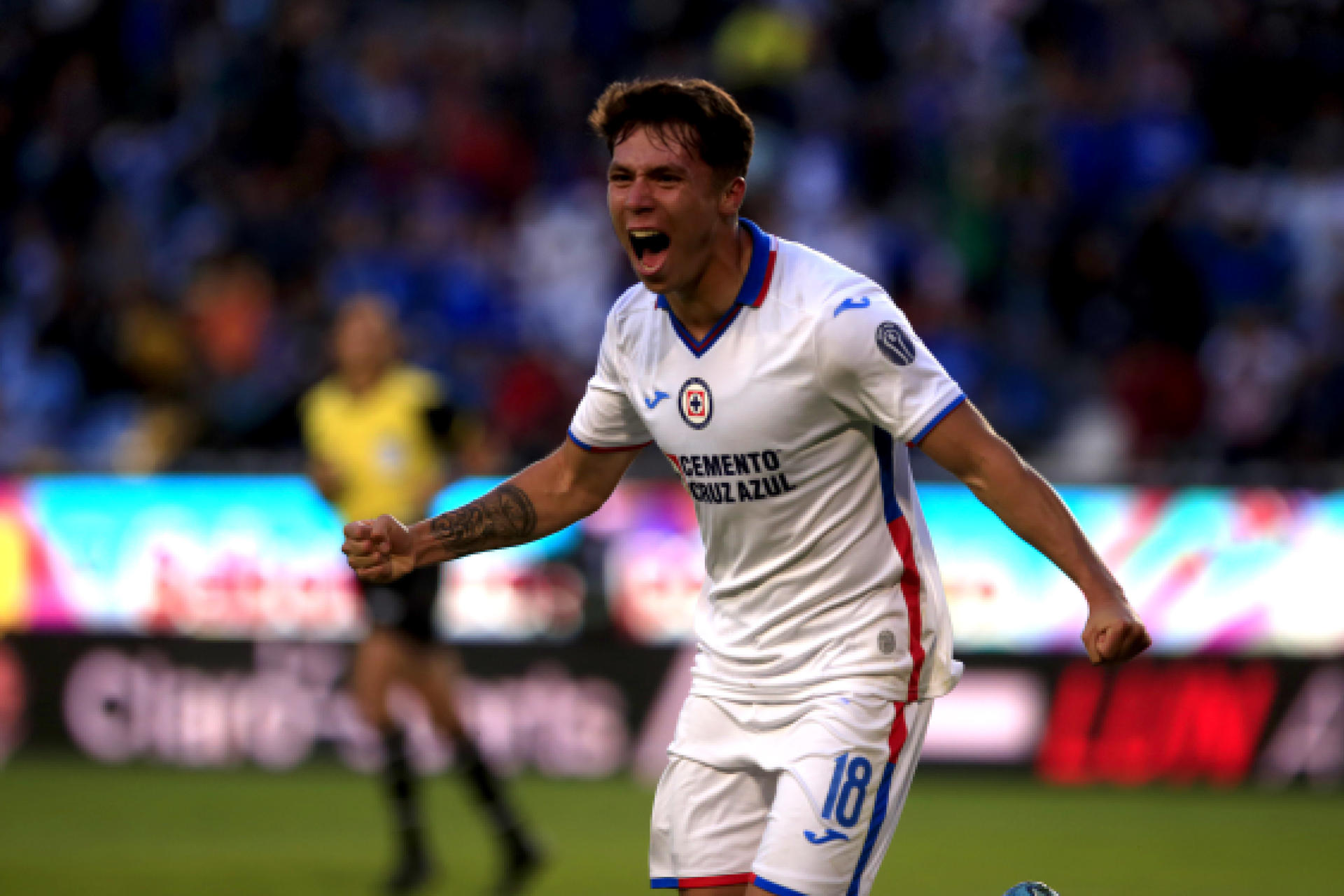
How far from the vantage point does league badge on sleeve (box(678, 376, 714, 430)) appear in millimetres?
4527

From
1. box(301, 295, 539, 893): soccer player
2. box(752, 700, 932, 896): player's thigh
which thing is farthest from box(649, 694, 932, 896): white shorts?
box(301, 295, 539, 893): soccer player

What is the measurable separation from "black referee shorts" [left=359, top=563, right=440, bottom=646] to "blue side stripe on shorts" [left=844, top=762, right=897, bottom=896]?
4.88 m

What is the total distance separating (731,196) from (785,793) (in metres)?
1.43

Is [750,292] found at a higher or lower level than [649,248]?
lower

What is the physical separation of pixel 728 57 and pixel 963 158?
2322mm

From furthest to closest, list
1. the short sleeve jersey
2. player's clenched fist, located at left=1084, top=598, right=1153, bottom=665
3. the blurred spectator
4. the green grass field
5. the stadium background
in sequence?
the blurred spectator → the stadium background → the short sleeve jersey → the green grass field → player's clenched fist, located at left=1084, top=598, right=1153, bottom=665

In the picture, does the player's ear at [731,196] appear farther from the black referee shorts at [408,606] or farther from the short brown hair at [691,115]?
the black referee shorts at [408,606]

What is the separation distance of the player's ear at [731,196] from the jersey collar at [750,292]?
0.08 metres

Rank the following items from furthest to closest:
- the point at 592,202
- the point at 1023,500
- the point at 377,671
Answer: the point at 592,202 → the point at 377,671 → the point at 1023,500

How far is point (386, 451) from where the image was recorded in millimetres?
9656

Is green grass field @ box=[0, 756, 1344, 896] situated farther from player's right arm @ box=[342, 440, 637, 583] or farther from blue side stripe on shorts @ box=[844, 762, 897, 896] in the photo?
blue side stripe on shorts @ box=[844, 762, 897, 896]

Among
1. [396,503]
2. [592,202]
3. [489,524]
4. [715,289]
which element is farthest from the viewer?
[592,202]

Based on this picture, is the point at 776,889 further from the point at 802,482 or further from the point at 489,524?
the point at 489,524

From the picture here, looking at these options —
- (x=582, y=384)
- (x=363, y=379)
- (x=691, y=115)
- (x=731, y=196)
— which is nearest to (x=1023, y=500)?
(x=731, y=196)
